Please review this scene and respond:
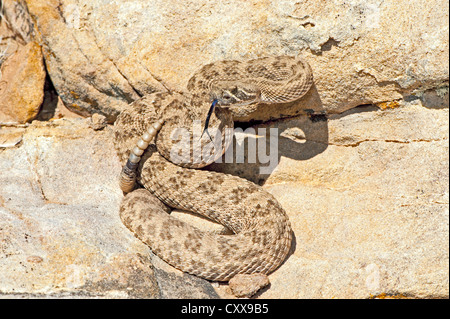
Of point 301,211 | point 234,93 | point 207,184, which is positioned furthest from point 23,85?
point 301,211

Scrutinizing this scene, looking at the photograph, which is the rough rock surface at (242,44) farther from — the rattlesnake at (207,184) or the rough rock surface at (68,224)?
the rough rock surface at (68,224)

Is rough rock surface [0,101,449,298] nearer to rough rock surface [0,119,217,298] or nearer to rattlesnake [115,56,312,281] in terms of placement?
rough rock surface [0,119,217,298]

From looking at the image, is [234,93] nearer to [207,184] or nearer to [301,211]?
[207,184]

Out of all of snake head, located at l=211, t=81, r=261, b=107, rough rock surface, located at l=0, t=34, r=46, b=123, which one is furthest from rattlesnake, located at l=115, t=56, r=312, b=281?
rough rock surface, located at l=0, t=34, r=46, b=123

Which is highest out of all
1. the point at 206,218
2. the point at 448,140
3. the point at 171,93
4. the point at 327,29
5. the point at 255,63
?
the point at 327,29

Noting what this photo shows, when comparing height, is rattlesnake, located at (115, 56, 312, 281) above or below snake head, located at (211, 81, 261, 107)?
below

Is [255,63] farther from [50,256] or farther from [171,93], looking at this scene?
[50,256]

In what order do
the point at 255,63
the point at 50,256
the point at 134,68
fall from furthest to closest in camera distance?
the point at 134,68 < the point at 255,63 < the point at 50,256

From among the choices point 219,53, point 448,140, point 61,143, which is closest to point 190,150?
point 219,53

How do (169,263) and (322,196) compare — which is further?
(322,196)
